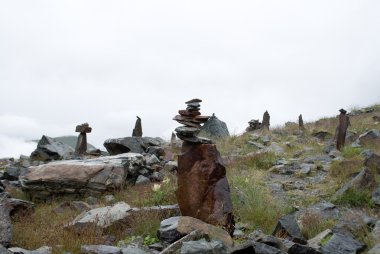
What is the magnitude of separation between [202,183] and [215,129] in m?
15.4

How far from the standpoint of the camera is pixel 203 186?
23.3 feet

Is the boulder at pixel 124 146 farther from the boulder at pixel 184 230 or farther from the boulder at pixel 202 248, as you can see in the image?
the boulder at pixel 202 248

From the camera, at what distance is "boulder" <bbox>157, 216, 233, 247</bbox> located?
587cm

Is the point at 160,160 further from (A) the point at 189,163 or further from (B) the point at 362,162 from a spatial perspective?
(A) the point at 189,163

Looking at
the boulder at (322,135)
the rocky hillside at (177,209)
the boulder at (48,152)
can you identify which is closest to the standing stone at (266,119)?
the boulder at (322,135)

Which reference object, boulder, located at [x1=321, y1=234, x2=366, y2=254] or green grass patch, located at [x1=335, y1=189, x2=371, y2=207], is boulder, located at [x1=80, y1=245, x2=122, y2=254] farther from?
green grass patch, located at [x1=335, y1=189, x2=371, y2=207]

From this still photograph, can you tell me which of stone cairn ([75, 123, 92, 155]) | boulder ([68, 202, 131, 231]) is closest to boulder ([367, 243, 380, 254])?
boulder ([68, 202, 131, 231])

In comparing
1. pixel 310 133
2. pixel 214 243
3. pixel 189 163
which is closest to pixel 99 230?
pixel 189 163

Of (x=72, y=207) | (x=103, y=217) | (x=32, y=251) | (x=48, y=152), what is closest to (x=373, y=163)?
(x=103, y=217)

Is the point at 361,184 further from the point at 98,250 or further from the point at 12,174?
the point at 12,174

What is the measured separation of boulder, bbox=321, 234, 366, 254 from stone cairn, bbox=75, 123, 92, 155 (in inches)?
532

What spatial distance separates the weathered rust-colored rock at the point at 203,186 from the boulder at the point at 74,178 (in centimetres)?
389

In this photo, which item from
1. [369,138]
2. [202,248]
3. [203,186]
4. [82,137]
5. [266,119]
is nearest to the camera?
[202,248]

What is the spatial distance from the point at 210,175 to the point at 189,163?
16.9 inches
